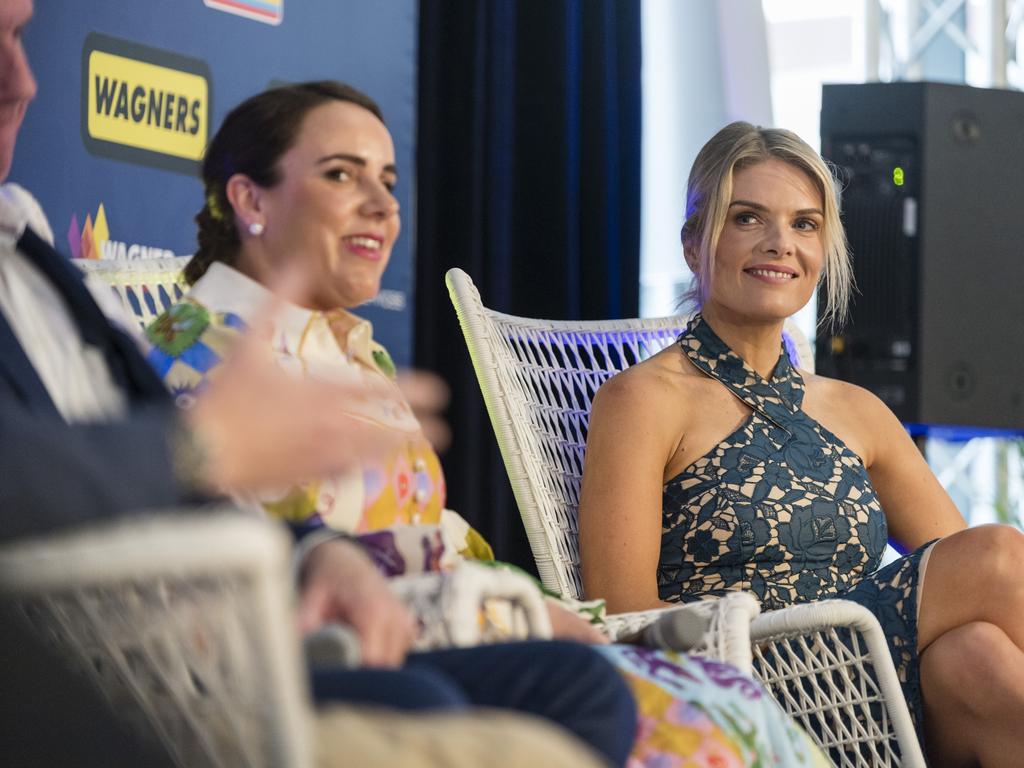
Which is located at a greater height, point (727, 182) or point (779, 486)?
point (727, 182)

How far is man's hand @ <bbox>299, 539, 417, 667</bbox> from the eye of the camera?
3.50ft

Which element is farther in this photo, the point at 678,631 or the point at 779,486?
the point at 779,486

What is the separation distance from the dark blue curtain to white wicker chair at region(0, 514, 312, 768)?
2752mm

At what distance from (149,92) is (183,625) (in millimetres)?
2008

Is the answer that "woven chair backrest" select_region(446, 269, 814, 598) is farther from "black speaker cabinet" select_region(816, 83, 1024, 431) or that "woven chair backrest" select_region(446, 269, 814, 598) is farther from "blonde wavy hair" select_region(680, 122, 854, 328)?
"black speaker cabinet" select_region(816, 83, 1024, 431)

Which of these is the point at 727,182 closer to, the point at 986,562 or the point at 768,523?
the point at 768,523

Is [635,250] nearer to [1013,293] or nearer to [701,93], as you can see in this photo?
[701,93]

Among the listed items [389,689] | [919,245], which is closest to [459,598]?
[389,689]

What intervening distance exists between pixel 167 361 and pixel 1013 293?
8.51ft

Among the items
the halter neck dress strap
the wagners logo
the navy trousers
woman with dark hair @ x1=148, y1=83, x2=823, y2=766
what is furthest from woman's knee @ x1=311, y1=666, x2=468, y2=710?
the wagners logo

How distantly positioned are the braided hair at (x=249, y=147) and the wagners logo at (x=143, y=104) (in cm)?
113

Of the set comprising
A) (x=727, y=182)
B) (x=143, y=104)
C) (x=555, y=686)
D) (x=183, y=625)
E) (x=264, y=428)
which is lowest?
(x=555, y=686)

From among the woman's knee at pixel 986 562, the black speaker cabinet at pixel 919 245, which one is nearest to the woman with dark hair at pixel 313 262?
the woman's knee at pixel 986 562

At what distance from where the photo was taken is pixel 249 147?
154 cm
